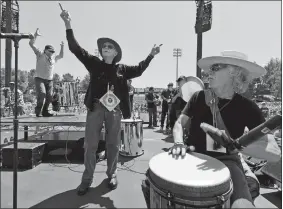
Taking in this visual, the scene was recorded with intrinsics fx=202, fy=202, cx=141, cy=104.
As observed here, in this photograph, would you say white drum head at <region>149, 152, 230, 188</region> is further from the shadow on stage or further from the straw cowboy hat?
the shadow on stage

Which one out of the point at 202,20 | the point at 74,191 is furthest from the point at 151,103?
the point at 74,191

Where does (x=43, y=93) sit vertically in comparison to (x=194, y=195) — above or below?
above

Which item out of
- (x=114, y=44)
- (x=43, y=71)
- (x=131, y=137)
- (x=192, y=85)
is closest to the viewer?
(x=114, y=44)

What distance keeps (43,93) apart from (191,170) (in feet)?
13.4

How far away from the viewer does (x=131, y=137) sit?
3.91 meters

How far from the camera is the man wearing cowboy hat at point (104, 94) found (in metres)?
2.44

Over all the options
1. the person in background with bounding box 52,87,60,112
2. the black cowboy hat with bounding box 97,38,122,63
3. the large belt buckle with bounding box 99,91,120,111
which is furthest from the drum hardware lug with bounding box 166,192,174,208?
the person in background with bounding box 52,87,60,112

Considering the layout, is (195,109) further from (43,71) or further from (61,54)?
(61,54)

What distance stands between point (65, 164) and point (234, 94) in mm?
2958

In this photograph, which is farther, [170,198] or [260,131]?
[260,131]

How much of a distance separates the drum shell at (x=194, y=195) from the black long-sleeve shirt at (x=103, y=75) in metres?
1.54

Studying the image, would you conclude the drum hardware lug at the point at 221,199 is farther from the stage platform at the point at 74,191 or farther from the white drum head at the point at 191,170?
the stage platform at the point at 74,191

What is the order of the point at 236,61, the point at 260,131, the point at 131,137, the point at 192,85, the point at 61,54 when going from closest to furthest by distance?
the point at 260,131 < the point at 236,61 < the point at 192,85 < the point at 131,137 < the point at 61,54

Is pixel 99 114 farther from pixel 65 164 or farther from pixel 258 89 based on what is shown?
pixel 258 89
